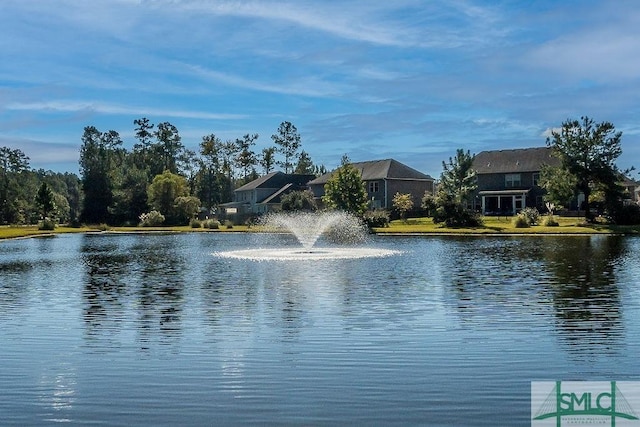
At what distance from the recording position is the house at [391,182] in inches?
3418

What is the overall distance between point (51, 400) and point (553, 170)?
62066 mm

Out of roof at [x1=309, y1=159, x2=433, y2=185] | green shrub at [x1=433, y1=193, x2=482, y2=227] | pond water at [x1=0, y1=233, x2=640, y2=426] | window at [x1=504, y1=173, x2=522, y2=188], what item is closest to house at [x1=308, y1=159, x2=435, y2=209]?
roof at [x1=309, y1=159, x2=433, y2=185]

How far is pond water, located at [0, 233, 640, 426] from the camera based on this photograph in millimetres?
9117

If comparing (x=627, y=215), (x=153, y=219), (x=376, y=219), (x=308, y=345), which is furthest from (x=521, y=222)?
(x=308, y=345)

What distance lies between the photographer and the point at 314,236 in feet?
182

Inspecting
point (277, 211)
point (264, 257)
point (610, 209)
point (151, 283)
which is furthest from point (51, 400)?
point (277, 211)

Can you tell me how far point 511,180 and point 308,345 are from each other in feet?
239

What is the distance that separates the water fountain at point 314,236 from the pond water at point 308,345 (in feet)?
32.2

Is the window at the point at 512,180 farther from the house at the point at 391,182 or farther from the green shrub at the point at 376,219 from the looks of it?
the green shrub at the point at 376,219

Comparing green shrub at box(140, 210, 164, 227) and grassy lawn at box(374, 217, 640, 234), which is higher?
green shrub at box(140, 210, 164, 227)

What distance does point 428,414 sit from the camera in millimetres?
8695

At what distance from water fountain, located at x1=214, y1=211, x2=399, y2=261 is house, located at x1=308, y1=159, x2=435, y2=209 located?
11652 millimetres

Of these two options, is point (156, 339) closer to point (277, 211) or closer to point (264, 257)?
point (264, 257)

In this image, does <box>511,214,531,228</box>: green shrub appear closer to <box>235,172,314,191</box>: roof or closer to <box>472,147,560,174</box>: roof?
<box>472,147,560,174</box>: roof
